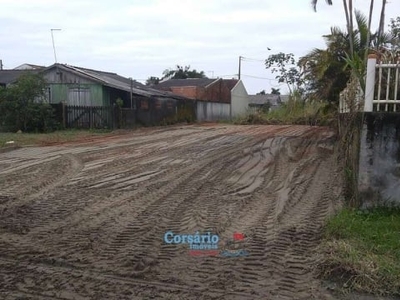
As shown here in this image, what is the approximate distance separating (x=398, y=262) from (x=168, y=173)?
20.1 ft

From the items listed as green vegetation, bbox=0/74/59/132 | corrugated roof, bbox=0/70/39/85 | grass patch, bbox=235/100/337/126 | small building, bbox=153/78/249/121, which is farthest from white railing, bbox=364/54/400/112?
small building, bbox=153/78/249/121

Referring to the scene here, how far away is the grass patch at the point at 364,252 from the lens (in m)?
4.16

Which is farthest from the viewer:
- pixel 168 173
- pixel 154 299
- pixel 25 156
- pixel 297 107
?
pixel 297 107

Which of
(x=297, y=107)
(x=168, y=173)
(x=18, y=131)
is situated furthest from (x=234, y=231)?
(x=297, y=107)

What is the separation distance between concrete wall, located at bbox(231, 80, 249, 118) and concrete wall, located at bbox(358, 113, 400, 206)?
4092 cm

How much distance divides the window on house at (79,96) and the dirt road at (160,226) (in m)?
16.1

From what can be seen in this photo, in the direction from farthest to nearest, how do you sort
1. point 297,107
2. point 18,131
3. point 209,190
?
point 297,107 → point 18,131 → point 209,190

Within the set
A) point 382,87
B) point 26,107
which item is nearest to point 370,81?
point 382,87

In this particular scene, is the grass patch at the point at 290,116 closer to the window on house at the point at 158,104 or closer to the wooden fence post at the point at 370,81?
the window on house at the point at 158,104

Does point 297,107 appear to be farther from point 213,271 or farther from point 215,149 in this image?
point 213,271

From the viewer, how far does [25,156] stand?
1347 centimetres

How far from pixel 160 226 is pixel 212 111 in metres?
34.6

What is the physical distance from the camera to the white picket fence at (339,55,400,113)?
6324 mm

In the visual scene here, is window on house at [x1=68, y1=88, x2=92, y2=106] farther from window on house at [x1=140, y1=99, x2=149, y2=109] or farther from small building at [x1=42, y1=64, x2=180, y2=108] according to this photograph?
window on house at [x1=140, y1=99, x2=149, y2=109]
